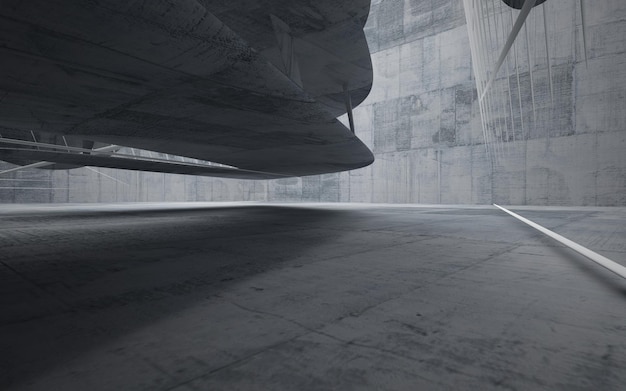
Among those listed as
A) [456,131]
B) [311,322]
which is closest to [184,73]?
[311,322]

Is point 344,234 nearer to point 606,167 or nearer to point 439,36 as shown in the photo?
point 606,167

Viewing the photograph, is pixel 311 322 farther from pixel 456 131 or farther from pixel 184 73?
pixel 456 131

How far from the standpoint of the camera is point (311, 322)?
6.56 ft

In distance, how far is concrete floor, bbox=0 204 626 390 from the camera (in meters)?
1.42

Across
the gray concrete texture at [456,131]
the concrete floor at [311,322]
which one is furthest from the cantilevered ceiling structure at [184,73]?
the gray concrete texture at [456,131]

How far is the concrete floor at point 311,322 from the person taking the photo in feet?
4.67

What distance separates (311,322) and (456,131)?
1957 centimetres

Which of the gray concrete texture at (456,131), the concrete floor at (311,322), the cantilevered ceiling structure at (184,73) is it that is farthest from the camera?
the gray concrete texture at (456,131)

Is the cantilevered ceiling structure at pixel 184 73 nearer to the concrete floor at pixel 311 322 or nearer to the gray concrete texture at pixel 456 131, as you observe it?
the concrete floor at pixel 311 322

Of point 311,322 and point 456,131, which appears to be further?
point 456,131

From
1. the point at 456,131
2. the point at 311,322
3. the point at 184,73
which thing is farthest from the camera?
the point at 456,131

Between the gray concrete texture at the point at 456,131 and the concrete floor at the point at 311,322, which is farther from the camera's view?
the gray concrete texture at the point at 456,131

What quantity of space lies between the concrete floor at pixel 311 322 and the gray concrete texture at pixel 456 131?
10612mm

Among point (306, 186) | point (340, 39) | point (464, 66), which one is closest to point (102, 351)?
point (340, 39)
